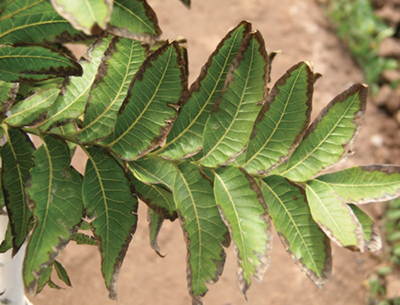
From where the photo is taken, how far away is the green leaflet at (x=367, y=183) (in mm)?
608

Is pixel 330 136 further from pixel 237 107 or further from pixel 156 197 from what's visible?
pixel 156 197

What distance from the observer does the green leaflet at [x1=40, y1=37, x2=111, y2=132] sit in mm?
588

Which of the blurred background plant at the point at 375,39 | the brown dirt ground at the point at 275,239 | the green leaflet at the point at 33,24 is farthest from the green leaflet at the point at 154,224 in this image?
the blurred background plant at the point at 375,39

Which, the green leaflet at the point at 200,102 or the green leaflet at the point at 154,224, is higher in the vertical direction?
the green leaflet at the point at 200,102

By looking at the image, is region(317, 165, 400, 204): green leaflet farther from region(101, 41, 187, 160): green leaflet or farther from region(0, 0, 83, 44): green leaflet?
region(0, 0, 83, 44): green leaflet

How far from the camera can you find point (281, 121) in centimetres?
60

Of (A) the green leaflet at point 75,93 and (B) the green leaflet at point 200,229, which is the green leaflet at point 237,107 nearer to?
(B) the green leaflet at point 200,229

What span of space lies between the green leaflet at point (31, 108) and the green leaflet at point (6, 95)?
25 millimetres

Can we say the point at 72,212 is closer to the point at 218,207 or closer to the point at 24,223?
the point at 24,223

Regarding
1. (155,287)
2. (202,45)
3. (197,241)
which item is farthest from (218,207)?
(202,45)

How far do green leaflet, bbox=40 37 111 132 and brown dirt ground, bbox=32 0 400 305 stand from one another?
1492mm

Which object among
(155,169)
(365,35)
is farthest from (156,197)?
(365,35)

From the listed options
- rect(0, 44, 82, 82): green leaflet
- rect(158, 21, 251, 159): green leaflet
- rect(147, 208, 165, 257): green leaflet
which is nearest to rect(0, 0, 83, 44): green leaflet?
rect(0, 44, 82, 82): green leaflet

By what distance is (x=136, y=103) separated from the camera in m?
0.57
